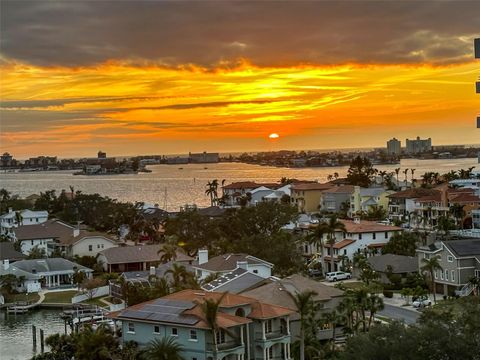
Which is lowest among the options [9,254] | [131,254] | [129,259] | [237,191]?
[129,259]


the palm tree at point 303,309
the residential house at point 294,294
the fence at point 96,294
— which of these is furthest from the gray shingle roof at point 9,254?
the palm tree at point 303,309

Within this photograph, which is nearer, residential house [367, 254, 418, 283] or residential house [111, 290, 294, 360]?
residential house [111, 290, 294, 360]

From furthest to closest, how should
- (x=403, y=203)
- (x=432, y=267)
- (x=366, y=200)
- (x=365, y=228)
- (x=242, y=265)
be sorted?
(x=366, y=200), (x=403, y=203), (x=365, y=228), (x=432, y=267), (x=242, y=265)

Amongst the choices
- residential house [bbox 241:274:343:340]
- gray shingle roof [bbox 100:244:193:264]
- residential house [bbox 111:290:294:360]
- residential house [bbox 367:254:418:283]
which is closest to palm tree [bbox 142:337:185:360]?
residential house [bbox 111:290:294:360]

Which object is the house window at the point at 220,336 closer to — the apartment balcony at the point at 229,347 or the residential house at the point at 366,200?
the apartment balcony at the point at 229,347

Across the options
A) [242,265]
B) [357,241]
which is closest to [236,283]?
[242,265]

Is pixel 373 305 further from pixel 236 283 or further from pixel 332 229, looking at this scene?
pixel 332 229

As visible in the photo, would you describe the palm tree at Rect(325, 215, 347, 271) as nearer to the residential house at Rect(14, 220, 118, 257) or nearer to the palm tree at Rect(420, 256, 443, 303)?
the palm tree at Rect(420, 256, 443, 303)

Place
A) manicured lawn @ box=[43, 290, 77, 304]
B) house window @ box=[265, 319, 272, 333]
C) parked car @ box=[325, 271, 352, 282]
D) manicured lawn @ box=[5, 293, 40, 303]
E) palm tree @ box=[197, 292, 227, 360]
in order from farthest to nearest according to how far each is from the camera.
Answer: parked car @ box=[325, 271, 352, 282] → manicured lawn @ box=[5, 293, 40, 303] → manicured lawn @ box=[43, 290, 77, 304] → house window @ box=[265, 319, 272, 333] → palm tree @ box=[197, 292, 227, 360]
